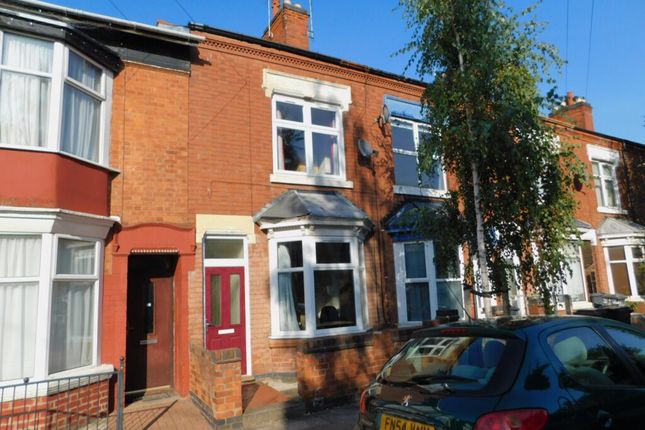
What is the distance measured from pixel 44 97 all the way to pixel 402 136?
26.4 ft

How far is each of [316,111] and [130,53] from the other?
13.5ft

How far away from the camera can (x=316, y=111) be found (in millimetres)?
10383

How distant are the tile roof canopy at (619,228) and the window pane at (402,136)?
9.34 metres

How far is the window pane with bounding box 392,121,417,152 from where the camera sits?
11461 mm

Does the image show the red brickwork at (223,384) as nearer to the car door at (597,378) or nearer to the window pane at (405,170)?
the car door at (597,378)

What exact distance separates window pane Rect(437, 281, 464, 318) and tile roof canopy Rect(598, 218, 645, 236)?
8.46 m

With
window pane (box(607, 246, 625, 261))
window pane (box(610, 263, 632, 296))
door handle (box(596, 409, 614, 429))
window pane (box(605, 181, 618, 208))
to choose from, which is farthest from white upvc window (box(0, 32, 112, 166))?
window pane (box(605, 181, 618, 208))

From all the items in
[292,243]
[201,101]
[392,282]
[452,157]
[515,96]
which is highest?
[201,101]

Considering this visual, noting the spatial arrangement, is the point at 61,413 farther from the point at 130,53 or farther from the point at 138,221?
the point at 130,53

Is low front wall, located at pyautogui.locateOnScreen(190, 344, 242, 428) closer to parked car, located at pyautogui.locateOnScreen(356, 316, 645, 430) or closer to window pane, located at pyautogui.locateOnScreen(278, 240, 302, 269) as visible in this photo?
window pane, located at pyautogui.locateOnScreen(278, 240, 302, 269)

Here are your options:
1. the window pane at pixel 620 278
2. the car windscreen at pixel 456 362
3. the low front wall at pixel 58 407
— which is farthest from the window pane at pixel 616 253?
the low front wall at pixel 58 407

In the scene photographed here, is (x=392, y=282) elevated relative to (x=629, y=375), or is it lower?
elevated

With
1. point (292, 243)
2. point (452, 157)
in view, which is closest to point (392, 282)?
point (292, 243)

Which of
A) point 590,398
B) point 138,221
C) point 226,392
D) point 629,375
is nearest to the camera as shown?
point 590,398
